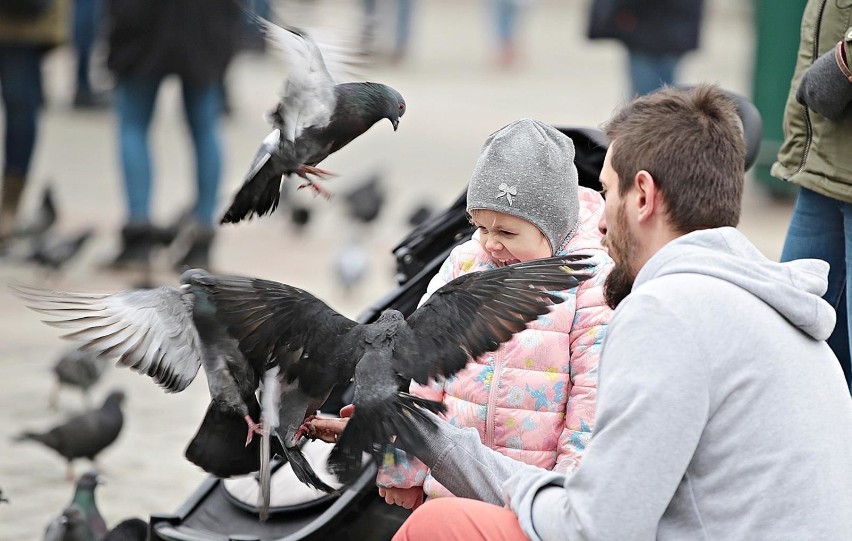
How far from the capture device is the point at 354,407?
263 cm

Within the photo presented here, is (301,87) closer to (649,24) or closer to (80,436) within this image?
(80,436)

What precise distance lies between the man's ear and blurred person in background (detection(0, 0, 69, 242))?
6.31 meters

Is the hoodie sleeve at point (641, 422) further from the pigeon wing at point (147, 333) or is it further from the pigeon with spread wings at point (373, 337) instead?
the pigeon wing at point (147, 333)

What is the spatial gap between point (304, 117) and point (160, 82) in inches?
176

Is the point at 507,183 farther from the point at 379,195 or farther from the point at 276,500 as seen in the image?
the point at 379,195

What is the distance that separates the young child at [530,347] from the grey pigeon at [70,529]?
1.32 metres

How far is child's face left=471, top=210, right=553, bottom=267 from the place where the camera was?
9.91 ft

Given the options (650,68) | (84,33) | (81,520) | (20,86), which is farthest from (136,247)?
(84,33)

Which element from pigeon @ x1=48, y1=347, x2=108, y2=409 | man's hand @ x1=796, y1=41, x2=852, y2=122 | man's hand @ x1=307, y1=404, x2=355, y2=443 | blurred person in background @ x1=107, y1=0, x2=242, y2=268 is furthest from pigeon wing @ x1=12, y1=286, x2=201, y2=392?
blurred person in background @ x1=107, y1=0, x2=242, y2=268

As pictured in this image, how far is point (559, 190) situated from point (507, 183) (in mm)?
130

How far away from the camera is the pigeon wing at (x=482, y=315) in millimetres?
2646

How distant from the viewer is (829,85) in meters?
3.44

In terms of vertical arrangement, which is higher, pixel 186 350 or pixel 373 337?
pixel 373 337

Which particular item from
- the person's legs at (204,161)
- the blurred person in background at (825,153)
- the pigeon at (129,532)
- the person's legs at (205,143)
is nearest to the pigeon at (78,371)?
the pigeon at (129,532)
